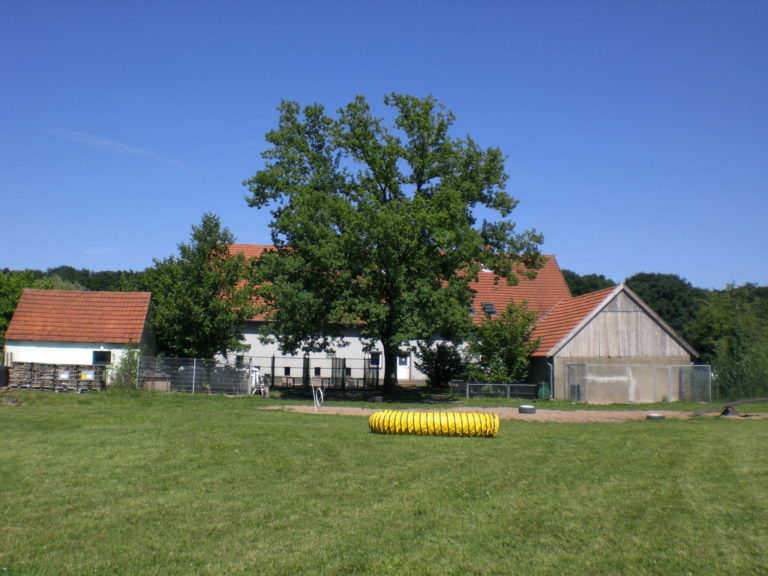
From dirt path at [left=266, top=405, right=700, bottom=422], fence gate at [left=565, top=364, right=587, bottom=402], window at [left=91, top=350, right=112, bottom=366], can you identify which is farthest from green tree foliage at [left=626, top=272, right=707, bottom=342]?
window at [left=91, top=350, right=112, bottom=366]

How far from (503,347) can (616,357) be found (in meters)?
5.94

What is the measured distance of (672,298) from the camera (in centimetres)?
9462

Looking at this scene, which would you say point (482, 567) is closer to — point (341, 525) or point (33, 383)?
point (341, 525)

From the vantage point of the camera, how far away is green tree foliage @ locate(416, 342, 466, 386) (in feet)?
135

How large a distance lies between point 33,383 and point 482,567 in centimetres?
2996

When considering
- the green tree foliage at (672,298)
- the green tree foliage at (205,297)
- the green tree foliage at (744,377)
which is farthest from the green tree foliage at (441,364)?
the green tree foliage at (672,298)

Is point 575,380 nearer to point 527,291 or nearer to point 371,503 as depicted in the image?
point 527,291

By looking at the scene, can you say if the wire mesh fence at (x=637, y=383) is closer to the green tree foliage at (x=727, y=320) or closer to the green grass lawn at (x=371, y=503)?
the green grass lawn at (x=371, y=503)

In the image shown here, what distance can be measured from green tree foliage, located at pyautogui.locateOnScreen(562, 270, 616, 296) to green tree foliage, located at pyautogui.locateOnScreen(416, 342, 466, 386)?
59.6 m

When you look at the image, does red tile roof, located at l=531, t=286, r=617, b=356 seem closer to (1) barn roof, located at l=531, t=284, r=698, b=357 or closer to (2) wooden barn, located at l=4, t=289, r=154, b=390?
(1) barn roof, located at l=531, t=284, r=698, b=357

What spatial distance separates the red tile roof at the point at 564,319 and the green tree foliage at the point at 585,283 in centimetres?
5918

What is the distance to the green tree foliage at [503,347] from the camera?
113 feet

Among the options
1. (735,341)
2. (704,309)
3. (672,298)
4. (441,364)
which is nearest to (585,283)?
(672,298)

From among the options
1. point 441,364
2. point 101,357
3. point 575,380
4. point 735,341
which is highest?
point 735,341
